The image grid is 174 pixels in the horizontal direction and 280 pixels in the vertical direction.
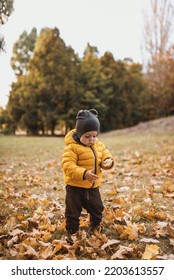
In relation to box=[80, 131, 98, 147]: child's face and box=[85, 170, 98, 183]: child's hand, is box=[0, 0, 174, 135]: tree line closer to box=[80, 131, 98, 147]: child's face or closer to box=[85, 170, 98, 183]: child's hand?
box=[80, 131, 98, 147]: child's face

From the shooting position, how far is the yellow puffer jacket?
89.7 inches

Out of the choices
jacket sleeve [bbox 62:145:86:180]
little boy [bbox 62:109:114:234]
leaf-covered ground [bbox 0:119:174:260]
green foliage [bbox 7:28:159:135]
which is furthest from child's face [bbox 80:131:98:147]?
green foliage [bbox 7:28:159:135]

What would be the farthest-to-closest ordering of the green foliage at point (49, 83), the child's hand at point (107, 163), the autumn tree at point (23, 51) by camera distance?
the green foliage at point (49, 83)
the autumn tree at point (23, 51)
the child's hand at point (107, 163)

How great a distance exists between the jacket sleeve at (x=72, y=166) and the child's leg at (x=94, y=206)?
0.86 ft

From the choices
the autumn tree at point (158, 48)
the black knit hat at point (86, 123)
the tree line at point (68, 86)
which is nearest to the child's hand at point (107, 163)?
the black knit hat at point (86, 123)

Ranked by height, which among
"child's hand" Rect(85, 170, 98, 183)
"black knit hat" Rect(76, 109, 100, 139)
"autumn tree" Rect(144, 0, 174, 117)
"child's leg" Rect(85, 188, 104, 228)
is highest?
"autumn tree" Rect(144, 0, 174, 117)

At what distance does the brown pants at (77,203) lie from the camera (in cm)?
239

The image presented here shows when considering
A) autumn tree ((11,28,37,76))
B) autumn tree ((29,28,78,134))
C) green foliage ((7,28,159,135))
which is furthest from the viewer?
autumn tree ((29,28,78,134))

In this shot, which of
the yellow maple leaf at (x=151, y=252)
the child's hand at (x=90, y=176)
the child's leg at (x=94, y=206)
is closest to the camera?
the yellow maple leaf at (x=151, y=252)

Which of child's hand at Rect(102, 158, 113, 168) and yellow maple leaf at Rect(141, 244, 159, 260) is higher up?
child's hand at Rect(102, 158, 113, 168)

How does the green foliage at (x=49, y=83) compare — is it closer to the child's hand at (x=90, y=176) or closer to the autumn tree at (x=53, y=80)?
the autumn tree at (x=53, y=80)

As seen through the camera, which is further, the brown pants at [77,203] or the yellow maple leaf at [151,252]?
the brown pants at [77,203]
